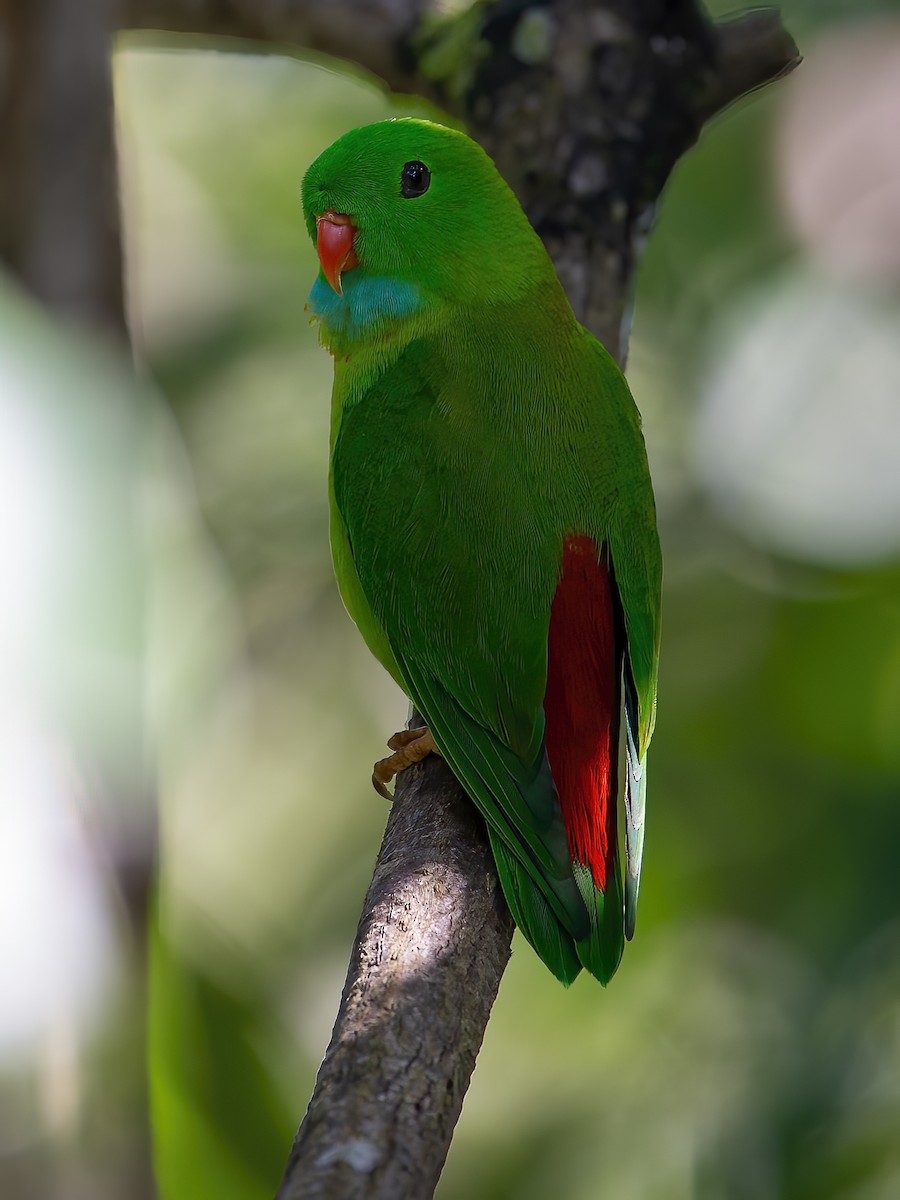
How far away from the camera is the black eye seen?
6.76ft

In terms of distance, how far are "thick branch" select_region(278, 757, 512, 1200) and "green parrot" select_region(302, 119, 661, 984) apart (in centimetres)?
10

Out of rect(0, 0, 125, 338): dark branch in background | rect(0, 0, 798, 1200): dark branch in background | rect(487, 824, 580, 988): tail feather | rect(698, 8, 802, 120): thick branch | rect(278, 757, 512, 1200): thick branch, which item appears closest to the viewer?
rect(278, 757, 512, 1200): thick branch

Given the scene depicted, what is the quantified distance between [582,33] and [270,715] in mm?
1928

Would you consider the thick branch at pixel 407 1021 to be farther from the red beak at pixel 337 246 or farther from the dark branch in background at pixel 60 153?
the dark branch in background at pixel 60 153

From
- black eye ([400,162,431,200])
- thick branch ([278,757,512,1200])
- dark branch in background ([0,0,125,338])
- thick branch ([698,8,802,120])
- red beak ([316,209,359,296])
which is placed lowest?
thick branch ([278,757,512,1200])

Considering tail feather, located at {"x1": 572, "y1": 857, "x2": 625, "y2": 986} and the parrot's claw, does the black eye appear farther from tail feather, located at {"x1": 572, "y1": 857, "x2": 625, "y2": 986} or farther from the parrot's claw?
tail feather, located at {"x1": 572, "y1": 857, "x2": 625, "y2": 986}

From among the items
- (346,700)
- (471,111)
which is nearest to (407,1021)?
(471,111)

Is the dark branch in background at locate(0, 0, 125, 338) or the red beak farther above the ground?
the dark branch in background at locate(0, 0, 125, 338)

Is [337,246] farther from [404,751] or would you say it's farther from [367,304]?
[404,751]

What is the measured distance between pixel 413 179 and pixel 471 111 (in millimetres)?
346

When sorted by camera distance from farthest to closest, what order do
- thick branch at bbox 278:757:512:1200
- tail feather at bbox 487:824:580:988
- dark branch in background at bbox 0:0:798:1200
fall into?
1. dark branch in background at bbox 0:0:798:1200
2. tail feather at bbox 487:824:580:988
3. thick branch at bbox 278:757:512:1200

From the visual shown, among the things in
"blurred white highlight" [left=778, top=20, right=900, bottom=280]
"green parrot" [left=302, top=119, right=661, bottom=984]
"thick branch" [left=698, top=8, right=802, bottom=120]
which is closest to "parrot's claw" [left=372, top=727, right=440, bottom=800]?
"green parrot" [left=302, top=119, right=661, bottom=984]

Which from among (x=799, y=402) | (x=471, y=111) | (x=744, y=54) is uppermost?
(x=471, y=111)

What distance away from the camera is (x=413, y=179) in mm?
2066
